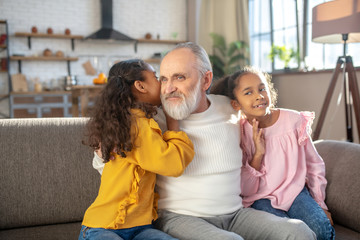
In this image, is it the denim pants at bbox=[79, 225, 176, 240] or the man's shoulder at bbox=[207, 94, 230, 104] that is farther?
the man's shoulder at bbox=[207, 94, 230, 104]

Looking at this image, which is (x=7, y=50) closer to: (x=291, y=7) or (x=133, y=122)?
(x=291, y=7)

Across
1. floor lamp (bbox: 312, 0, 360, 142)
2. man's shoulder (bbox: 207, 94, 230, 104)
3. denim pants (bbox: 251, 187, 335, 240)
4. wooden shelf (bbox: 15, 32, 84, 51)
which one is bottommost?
denim pants (bbox: 251, 187, 335, 240)

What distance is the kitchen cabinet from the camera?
6.20 metres

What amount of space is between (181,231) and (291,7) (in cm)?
510

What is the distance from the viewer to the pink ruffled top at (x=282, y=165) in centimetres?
155

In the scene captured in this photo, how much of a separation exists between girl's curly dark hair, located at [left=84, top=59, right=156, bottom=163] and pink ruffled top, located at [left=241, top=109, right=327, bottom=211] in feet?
1.75

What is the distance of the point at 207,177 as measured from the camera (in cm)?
139

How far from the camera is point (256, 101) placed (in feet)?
4.87

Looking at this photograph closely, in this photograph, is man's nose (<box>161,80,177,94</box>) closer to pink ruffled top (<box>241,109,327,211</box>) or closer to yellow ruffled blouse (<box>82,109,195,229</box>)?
yellow ruffled blouse (<box>82,109,195,229</box>)

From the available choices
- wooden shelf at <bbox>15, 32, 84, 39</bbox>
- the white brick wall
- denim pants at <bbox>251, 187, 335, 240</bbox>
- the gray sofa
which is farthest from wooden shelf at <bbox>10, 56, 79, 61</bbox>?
denim pants at <bbox>251, 187, 335, 240</bbox>

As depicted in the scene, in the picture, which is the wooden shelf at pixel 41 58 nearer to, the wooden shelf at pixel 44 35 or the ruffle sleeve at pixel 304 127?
the wooden shelf at pixel 44 35

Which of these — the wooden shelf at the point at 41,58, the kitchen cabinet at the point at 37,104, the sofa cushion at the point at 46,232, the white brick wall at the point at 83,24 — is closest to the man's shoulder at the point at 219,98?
the sofa cushion at the point at 46,232

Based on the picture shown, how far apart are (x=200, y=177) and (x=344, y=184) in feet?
2.26

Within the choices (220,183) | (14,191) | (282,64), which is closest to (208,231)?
(220,183)
